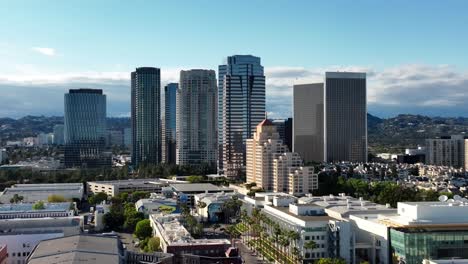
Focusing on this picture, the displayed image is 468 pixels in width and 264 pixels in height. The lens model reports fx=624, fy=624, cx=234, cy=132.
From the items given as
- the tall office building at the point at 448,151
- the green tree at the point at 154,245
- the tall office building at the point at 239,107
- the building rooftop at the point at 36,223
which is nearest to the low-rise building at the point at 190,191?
the tall office building at the point at 239,107

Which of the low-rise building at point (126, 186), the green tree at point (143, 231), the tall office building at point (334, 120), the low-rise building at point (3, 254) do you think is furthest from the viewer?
the tall office building at point (334, 120)

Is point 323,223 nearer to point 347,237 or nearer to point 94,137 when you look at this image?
point 347,237

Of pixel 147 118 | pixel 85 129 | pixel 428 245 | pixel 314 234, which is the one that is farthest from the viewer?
pixel 147 118

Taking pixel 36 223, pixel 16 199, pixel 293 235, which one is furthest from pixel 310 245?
pixel 16 199

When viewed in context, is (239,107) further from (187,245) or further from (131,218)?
(187,245)

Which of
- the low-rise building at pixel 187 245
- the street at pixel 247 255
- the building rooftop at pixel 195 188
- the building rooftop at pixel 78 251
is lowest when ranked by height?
the street at pixel 247 255

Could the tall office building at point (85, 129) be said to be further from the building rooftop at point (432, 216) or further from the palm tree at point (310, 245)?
the building rooftop at point (432, 216)

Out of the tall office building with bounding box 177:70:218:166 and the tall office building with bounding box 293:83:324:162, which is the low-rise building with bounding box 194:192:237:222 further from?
the tall office building with bounding box 293:83:324:162
